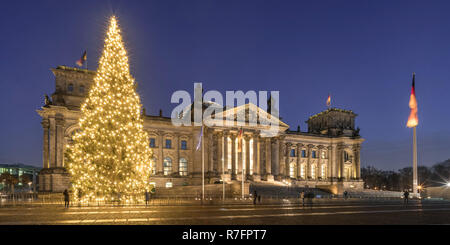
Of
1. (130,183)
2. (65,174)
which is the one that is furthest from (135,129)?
(65,174)

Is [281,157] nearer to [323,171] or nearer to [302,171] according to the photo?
[302,171]

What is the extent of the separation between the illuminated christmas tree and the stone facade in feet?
57.6

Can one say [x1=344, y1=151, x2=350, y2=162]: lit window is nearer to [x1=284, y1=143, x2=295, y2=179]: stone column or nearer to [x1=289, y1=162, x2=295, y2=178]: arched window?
[x1=289, y1=162, x2=295, y2=178]: arched window

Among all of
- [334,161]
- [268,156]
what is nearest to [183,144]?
[268,156]

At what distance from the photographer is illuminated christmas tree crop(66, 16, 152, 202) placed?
2439 cm

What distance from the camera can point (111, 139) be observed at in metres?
24.5

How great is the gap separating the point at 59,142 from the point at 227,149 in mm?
31268

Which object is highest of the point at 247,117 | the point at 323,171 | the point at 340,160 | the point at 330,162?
the point at 247,117

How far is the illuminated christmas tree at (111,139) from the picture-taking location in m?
24.4

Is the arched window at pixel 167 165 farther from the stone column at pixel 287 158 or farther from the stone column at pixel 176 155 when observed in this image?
the stone column at pixel 287 158

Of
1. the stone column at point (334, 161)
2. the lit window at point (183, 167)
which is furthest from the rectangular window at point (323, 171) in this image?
the lit window at point (183, 167)

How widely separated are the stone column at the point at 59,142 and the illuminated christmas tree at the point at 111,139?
29.9m
